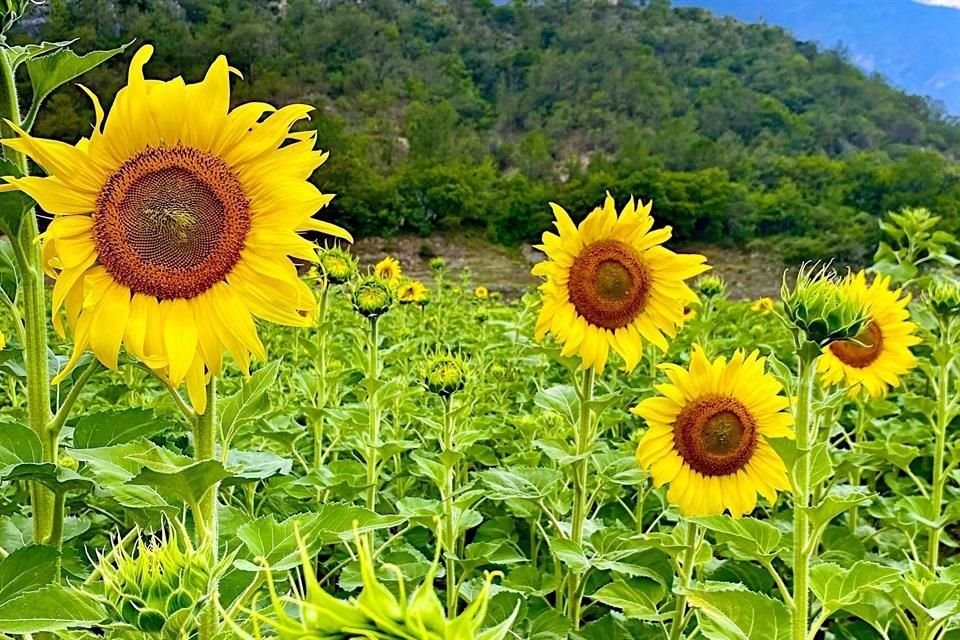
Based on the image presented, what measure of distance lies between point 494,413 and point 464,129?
33.3 meters

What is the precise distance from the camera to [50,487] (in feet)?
3.33

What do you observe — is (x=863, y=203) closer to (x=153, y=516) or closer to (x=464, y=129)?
(x=464, y=129)

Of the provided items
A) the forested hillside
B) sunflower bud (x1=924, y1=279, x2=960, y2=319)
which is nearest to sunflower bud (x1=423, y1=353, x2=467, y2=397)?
sunflower bud (x1=924, y1=279, x2=960, y2=319)

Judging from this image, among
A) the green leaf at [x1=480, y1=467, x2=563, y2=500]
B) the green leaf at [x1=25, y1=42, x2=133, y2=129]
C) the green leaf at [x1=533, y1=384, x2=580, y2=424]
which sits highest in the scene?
the green leaf at [x1=25, y1=42, x2=133, y2=129]

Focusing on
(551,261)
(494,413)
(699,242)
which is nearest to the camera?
(551,261)

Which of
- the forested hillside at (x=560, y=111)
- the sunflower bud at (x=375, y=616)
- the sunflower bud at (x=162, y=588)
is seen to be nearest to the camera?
the sunflower bud at (x=375, y=616)

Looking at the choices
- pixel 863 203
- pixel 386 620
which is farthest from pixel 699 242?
pixel 386 620

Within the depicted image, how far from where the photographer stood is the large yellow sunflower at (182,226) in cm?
96

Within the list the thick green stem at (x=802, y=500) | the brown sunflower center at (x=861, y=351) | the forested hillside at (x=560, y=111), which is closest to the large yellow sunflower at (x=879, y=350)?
the brown sunflower center at (x=861, y=351)

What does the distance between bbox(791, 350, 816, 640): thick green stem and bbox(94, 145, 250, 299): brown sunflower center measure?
0.85 metres

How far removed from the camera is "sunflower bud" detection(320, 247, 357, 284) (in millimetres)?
2393

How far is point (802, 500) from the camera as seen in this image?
121 cm

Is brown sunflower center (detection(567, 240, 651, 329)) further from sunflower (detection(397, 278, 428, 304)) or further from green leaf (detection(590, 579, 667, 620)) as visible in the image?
sunflower (detection(397, 278, 428, 304))

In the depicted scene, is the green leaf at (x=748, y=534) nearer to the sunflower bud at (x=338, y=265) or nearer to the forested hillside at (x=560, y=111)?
the sunflower bud at (x=338, y=265)
